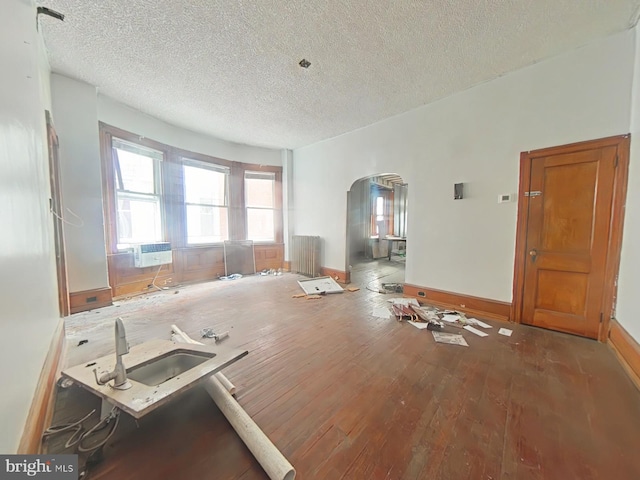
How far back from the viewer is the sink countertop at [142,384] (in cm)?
126

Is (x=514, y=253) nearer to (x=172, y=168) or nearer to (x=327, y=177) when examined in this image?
(x=327, y=177)

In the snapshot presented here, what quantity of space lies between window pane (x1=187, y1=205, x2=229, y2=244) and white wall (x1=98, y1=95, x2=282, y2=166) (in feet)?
4.09

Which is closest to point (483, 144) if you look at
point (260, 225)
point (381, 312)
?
→ point (381, 312)

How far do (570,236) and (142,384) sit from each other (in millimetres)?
4155

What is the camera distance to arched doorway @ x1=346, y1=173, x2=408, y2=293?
803cm

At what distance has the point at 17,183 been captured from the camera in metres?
1.30

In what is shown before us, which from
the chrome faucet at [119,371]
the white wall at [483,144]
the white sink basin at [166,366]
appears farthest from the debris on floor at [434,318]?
the chrome faucet at [119,371]

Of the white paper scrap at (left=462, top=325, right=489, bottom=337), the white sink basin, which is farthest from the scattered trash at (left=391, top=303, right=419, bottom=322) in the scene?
the white sink basin

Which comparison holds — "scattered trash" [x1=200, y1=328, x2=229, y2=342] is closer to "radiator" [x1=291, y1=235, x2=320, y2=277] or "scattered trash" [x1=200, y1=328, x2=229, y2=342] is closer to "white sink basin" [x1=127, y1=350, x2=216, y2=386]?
"white sink basin" [x1=127, y1=350, x2=216, y2=386]

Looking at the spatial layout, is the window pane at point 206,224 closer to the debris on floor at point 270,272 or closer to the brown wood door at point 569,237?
the debris on floor at point 270,272

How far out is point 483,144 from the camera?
10.5 ft

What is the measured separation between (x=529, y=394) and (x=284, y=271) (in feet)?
17.1

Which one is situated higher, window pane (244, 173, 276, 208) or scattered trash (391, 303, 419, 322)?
window pane (244, 173, 276, 208)

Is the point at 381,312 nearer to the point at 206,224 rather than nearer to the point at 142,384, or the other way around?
the point at 142,384
